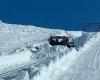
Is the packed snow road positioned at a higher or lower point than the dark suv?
lower

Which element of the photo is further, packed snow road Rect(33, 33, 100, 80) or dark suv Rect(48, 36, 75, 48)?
dark suv Rect(48, 36, 75, 48)

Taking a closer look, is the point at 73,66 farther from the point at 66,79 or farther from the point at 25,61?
the point at 25,61

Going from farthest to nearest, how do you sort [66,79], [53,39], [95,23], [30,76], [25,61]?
[95,23] < [53,39] < [25,61] < [66,79] < [30,76]

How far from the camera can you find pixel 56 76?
15242 mm

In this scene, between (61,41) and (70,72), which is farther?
(61,41)

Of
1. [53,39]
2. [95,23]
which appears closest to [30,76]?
[53,39]

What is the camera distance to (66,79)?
15.2 meters

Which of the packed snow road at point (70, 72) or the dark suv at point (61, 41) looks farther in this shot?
the dark suv at point (61, 41)

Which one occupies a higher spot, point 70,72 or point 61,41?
point 61,41

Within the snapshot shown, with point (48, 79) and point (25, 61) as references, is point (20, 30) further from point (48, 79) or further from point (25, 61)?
point (48, 79)

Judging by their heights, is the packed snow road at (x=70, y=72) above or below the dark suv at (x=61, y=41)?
below

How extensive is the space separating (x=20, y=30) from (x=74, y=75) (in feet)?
225

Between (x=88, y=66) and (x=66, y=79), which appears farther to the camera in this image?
(x=88, y=66)

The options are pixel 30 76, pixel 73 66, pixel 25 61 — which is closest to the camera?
pixel 30 76
